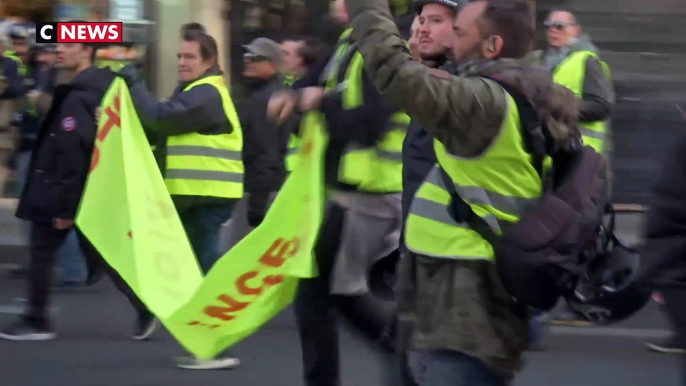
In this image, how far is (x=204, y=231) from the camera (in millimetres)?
6695

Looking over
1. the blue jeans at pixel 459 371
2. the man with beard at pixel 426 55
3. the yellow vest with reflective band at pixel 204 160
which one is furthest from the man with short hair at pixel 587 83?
the blue jeans at pixel 459 371

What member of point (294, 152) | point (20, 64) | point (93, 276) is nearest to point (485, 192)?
point (294, 152)

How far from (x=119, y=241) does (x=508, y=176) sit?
287 cm

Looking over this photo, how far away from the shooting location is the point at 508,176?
11.5 feet

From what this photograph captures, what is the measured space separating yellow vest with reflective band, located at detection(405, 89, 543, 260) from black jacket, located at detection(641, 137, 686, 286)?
41 centimetres

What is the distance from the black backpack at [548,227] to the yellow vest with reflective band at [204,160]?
3.13 meters

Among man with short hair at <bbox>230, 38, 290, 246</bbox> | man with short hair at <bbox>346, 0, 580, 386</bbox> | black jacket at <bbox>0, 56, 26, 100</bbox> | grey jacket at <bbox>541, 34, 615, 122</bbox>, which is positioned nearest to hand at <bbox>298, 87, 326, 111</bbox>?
man with short hair at <bbox>346, 0, 580, 386</bbox>

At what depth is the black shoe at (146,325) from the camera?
7219 millimetres

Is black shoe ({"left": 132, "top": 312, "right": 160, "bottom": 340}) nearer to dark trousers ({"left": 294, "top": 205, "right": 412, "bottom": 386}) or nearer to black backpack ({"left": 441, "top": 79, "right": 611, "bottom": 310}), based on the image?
dark trousers ({"left": 294, "top": 205, "right": 412, "bottom": 386})

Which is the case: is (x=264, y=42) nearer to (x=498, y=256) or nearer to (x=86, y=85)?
(x=86, y=85)

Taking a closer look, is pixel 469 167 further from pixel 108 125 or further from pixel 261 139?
pixel 261 139

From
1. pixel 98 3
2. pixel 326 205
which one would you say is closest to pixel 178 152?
pixel 326 205

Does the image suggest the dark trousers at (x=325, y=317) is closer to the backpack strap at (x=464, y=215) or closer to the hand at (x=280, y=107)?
the hand at (x=280, y=107)

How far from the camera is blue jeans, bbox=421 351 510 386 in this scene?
11.7 ft
